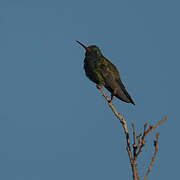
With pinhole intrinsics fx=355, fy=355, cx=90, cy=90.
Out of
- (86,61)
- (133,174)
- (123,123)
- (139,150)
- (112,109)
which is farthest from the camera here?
(86,61)

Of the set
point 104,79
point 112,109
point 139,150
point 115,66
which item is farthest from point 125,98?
point 139,150

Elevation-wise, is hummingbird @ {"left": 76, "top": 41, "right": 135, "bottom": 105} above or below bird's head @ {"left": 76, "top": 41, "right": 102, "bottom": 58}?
below

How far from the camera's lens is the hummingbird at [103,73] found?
9.79m

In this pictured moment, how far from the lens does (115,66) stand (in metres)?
10.6

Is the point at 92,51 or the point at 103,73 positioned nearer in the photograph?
the point at 103,73

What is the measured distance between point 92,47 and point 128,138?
658 cm

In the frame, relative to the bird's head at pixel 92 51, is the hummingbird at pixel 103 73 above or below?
below

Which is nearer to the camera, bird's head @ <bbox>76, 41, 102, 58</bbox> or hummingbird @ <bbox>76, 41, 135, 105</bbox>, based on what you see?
hummingbird @ <bbox>76, 41, 135, 105</bbox>

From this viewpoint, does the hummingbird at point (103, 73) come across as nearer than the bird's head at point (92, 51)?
Yes

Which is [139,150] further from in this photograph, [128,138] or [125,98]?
[125,98]

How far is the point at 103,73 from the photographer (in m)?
9.94

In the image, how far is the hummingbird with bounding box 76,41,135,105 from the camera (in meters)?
9.79

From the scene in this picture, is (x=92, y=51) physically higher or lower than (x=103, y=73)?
higher

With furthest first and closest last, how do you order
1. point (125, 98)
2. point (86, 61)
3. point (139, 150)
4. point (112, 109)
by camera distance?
point (86, 61) → point (125, 98) → point (112, 109) → point (139, 150)
